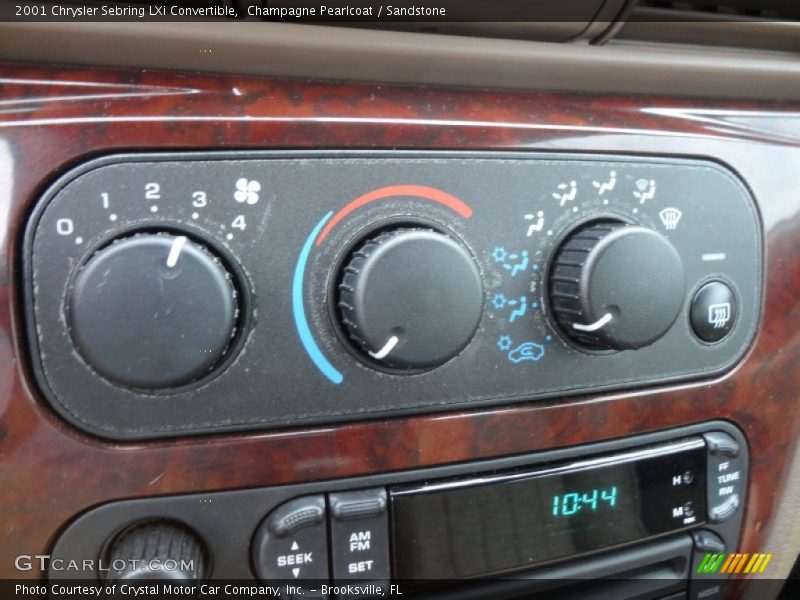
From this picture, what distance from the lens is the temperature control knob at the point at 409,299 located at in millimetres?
429

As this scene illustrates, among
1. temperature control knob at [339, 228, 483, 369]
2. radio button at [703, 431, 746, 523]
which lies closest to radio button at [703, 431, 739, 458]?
radio button at [703, 431, 746, 523]

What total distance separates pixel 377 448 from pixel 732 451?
0.35 metres

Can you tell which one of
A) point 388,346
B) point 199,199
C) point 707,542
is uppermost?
point 199,199

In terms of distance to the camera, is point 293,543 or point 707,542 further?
point 707,542

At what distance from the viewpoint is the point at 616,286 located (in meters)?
0.48

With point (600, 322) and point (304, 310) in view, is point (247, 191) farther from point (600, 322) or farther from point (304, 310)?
point (600, 322)

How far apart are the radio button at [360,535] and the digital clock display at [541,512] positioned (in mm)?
11

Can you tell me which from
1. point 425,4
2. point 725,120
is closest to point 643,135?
point 725,120

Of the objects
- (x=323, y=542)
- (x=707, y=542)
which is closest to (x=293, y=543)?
(x=323, y=542)

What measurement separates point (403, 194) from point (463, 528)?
0.27m

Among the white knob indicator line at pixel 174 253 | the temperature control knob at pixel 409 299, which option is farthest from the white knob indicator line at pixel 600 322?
the white knob indicator line at pixel 174 253

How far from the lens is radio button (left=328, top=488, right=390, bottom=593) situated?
0.48 m

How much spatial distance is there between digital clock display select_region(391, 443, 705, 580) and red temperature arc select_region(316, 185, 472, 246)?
0.71 feet

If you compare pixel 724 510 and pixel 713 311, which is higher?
pixel 713 311
